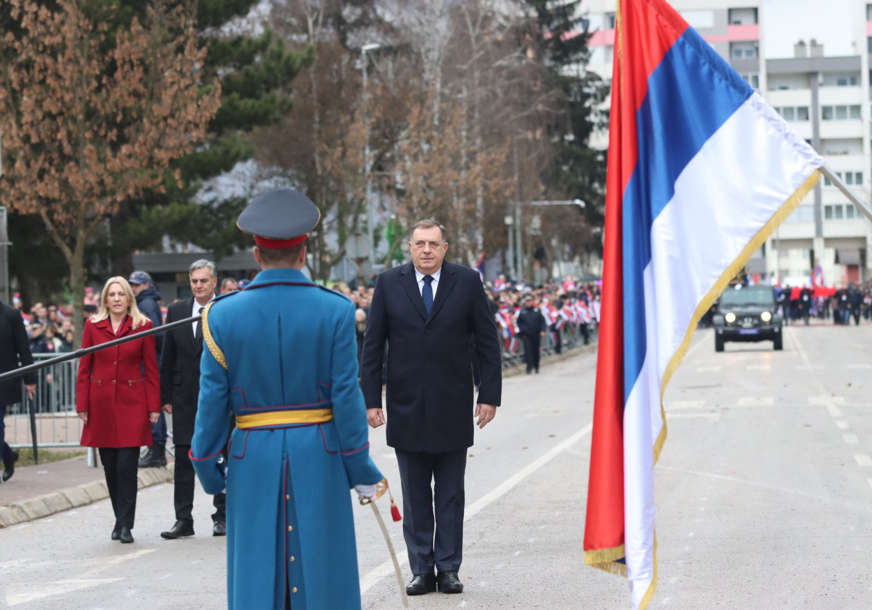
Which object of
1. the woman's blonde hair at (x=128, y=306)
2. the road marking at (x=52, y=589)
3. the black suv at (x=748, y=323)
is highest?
the woman's blonde hair at (x=128, y=306)


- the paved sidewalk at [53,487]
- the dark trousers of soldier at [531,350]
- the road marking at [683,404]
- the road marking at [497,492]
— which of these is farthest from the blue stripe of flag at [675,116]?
the dark trousers of soldier at [531,350]

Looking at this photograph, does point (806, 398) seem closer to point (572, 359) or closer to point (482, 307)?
point (482, 307)

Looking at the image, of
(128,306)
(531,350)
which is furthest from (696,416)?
(531,350)

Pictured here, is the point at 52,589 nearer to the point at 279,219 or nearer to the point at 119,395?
the point at 119,395

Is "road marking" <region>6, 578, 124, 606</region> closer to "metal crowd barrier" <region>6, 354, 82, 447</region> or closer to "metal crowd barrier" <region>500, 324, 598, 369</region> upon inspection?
"metal crowd barrier" <region>6, 354, 82, 447</region>

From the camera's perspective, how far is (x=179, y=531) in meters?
11.0

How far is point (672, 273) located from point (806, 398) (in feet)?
57.4

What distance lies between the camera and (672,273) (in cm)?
644

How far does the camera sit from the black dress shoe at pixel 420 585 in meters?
8.20

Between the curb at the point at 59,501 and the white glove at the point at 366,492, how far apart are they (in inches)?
270

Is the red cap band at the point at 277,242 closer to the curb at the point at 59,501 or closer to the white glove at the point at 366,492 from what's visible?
the white glove at the point at 366,492

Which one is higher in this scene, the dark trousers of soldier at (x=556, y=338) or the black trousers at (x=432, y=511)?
the black trousers at (x=432, y=511)

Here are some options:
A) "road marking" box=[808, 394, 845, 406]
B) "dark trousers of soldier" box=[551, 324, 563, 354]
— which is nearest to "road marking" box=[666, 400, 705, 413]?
"road marking" box=[808, 394, 845, 406]

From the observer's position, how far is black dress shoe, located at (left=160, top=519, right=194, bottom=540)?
1097 cm
